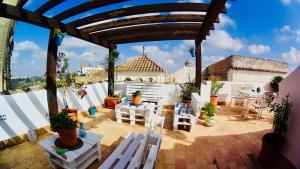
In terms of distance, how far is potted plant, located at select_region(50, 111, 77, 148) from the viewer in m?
2.92

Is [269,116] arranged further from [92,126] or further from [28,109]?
[28,109]

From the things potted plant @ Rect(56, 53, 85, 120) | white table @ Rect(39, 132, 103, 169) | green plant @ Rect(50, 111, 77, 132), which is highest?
potted plant @ Rect(56, 53, 85, 120)

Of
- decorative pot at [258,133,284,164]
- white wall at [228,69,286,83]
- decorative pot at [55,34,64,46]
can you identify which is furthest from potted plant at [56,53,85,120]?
white wall at [228,69,286,83]

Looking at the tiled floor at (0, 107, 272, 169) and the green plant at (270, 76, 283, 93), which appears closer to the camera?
the tiled floor at (0, 107, 272, 169)

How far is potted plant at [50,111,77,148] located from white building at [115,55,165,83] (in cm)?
906

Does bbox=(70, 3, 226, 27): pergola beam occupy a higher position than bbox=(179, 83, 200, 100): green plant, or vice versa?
bbox=(70, 3, 226, 27): pergola beam

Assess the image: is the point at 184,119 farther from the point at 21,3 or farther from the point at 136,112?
the point at 21,3

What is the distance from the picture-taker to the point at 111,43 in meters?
7.34

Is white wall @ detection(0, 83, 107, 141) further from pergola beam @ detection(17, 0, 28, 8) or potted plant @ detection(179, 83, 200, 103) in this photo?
potted plant @ detection(179, 83, 200, 103)

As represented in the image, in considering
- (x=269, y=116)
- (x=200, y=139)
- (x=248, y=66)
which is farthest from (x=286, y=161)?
(x=248, y=66)

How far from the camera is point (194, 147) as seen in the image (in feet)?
13.5

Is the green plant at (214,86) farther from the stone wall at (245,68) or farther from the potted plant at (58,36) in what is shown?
the potted plant at (58,36)

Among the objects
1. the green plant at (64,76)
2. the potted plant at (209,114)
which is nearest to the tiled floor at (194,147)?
the potted plant at (209,114)

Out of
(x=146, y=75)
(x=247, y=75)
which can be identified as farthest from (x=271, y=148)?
(x=247, y=75)
